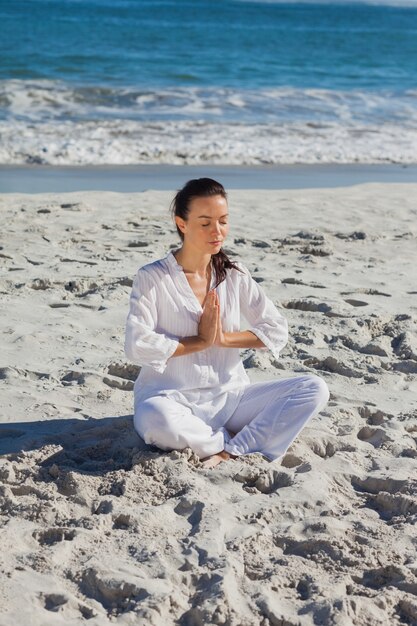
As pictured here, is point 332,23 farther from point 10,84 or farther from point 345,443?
point 345,443

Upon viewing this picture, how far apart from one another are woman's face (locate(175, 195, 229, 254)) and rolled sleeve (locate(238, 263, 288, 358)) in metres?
0.25

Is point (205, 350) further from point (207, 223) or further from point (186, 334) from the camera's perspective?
point (207, 223)

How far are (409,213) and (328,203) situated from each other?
2.41ft

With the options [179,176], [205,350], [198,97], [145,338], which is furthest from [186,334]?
[198,97]

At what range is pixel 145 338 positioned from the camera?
141 inches

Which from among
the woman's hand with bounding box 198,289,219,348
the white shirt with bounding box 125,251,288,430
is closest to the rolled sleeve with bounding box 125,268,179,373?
the white shirt with bounding box 125,251,288,430

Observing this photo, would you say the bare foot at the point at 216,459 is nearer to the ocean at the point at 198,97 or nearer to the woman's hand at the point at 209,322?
the woman's hand at the point at 209,322

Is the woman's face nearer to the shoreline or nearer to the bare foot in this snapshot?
the bare foot

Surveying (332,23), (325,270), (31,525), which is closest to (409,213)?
(325,270)

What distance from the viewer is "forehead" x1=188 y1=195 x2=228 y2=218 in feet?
11.9

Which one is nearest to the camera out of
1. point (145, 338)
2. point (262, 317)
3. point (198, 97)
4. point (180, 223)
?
point (145, 338)

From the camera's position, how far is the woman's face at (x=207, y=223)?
3.62m

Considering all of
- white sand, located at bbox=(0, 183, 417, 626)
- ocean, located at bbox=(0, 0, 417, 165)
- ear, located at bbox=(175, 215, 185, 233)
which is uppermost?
ocean, located at bbox=(0, 0, 417, 165)

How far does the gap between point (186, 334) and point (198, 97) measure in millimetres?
14671
